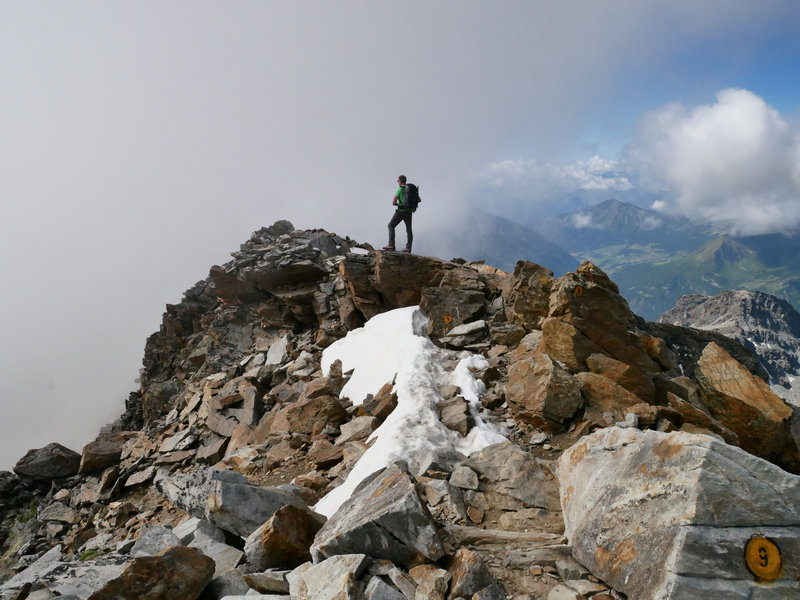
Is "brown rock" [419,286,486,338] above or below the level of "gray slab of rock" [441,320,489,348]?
above

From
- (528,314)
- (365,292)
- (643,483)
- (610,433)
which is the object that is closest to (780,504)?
(643,483)

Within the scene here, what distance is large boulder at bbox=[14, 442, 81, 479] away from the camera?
28.5 meters

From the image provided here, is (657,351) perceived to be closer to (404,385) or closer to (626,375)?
(626,375)

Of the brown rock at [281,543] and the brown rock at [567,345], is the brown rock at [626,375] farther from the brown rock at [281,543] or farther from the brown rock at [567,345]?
the brown rock at [281,543]

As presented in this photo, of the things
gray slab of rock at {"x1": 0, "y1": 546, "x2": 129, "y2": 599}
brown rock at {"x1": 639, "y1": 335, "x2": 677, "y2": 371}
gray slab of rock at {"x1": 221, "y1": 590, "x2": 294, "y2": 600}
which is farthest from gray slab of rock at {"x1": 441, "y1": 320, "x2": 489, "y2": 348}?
gray slab of rock at {"x1": 0, "y1": 546, "x2": 129, "y2": 599}

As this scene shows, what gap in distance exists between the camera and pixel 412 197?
921 inches

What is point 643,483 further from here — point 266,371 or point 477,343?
point 266,371

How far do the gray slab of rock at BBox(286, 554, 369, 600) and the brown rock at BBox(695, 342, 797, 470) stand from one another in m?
12.3

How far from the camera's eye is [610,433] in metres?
7.14

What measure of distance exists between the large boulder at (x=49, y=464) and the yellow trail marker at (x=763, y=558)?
37.4 meters

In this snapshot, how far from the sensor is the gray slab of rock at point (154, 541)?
25.1ft

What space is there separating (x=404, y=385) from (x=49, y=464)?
30.1 m

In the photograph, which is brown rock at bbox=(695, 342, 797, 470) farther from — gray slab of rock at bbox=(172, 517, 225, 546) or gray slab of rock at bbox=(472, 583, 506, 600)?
gray slab of rock at bbox=(172, 517, 225, 546)

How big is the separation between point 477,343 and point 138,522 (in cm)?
1627
